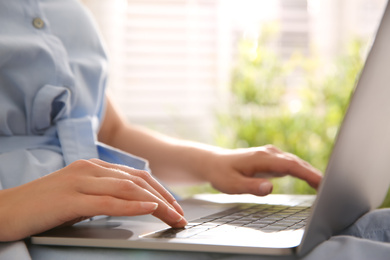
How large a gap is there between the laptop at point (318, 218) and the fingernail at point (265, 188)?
153mm

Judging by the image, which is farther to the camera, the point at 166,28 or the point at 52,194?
the point at 166,28

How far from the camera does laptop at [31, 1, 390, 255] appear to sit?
0.45m

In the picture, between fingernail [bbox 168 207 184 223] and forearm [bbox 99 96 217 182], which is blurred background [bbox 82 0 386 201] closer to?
forearm [bbox 99 96 217 182]

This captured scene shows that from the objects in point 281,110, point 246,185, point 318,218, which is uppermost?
point 318,218

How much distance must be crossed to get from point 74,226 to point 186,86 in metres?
2.57

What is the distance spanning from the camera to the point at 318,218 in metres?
0.45

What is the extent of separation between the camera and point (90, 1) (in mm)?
3041

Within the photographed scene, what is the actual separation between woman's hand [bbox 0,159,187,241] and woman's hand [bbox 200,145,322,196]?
1.12ft

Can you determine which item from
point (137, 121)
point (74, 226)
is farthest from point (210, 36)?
point (74, 226)

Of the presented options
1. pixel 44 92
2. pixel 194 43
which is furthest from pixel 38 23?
pixel 194 43

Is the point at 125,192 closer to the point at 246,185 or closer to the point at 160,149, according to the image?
the point at 246,185

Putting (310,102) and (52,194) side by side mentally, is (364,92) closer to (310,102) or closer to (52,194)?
(52,194)

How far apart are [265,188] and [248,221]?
9.0 inches

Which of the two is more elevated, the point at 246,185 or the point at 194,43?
the point at 194,43
